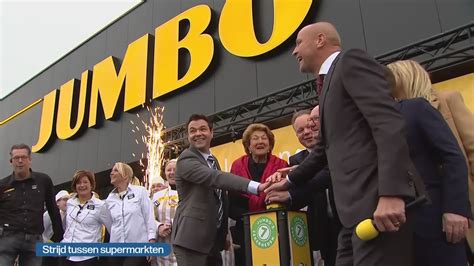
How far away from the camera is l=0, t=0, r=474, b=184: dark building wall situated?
23.4 ft

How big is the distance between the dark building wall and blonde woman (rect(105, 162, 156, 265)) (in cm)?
504

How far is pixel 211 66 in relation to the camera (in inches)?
414

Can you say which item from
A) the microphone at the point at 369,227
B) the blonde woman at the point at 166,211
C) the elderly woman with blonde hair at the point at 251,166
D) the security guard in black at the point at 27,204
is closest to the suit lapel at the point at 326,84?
the microphone at the point at 369,227

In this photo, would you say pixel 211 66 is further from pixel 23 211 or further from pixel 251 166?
pixel 251 166

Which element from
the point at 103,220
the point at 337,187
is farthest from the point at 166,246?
the point at 337,187

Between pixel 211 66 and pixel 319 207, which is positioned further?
pixel 211 66

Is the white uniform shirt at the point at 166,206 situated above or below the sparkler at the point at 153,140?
below

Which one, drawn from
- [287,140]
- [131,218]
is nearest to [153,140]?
[287,140]

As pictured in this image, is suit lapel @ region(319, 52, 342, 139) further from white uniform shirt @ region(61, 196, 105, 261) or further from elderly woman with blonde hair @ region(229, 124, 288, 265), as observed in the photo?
white uniform shirt @ region(61, 196, 105, 261)

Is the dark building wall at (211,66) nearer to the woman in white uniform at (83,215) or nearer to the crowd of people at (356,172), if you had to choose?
the crowd of people at (356,172)

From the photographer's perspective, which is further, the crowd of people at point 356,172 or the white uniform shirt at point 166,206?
the white uniform shirt at point 166,206

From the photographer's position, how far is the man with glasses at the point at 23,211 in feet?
14.3

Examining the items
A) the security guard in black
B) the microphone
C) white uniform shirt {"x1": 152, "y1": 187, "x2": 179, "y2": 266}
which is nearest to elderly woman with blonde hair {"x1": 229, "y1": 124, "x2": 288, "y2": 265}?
white uniform shirt {"x1": 152, "y1": 187, "x2": 179, "y2": 266}

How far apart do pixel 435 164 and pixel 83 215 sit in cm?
392
